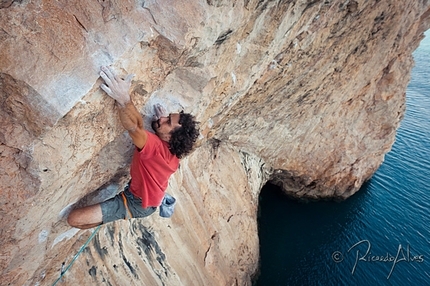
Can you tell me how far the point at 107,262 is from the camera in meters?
4.53

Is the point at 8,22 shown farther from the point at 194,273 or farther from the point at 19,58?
the point at 194,273

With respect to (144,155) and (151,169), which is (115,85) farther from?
(151,169)

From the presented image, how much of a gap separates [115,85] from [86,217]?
174 centimetres

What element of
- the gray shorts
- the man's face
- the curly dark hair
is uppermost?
the man's face

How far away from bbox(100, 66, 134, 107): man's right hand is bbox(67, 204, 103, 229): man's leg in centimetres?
149

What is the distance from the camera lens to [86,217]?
3.34 meters

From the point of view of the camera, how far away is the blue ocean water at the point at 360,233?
417 inches

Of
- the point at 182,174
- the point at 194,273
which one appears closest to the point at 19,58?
the point at 182,174

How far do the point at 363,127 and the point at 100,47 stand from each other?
11.4 metres

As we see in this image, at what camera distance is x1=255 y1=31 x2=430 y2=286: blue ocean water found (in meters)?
10.6

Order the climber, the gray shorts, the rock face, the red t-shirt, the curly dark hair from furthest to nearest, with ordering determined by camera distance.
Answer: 1. the gray shorts
2. the curly dark hair
3. the red t-shirt
4. the climber
5. the rock face

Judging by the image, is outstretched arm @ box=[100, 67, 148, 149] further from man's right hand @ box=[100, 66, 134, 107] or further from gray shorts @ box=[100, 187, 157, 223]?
gray shorts @ box=[100, 187, 157, 223]
